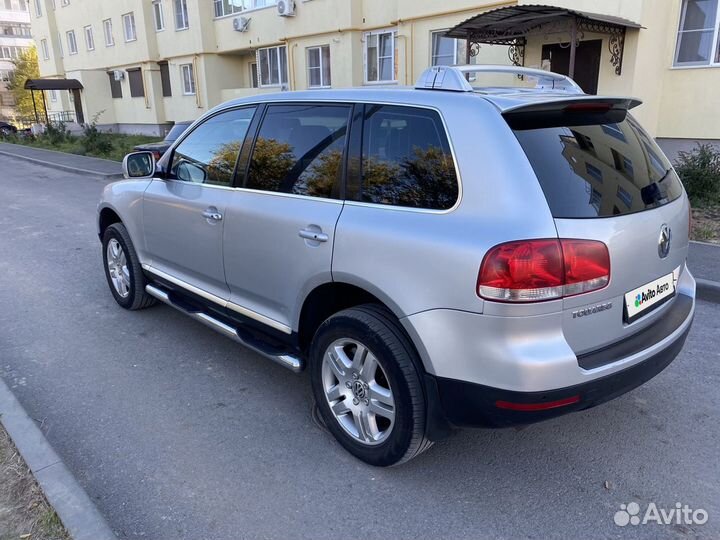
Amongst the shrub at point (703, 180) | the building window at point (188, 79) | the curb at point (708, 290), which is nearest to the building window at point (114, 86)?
the building window at point (188, 79)

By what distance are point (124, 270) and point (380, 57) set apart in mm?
14056

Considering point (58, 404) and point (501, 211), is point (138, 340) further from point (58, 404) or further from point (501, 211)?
point (501, 211)

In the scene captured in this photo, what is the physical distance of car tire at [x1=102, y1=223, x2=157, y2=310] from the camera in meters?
4.79

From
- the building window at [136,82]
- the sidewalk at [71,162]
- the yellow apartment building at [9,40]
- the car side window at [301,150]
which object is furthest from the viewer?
the yellow apartment building at [9,40]

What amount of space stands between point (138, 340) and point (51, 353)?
0.63 meters

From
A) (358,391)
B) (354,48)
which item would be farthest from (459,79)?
(354,48)

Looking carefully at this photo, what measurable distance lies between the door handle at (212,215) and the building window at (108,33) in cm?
3225

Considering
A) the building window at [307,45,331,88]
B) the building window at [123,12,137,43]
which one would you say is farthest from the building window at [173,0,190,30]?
the building window at [307,45,331,88]

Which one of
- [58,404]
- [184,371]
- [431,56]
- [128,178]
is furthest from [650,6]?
[58,404]

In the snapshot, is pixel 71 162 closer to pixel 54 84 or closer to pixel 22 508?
pixel 22 508

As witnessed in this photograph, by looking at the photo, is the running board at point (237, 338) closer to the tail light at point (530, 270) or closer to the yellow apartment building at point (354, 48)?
the tail light at point (530, 270)

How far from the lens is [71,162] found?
57.8 ft

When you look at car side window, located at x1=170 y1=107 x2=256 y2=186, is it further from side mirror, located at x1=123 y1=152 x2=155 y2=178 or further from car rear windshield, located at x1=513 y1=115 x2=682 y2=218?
car rear windshield, located at x1=513 y1=115 x2=682 y2=218

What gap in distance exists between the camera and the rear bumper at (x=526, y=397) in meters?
2.32
